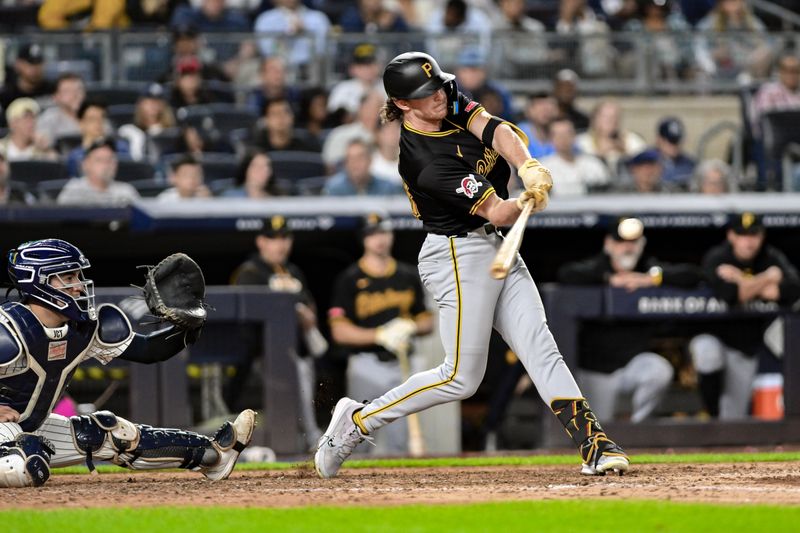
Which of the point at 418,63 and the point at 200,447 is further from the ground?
the point at 418,63

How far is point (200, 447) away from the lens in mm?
5516

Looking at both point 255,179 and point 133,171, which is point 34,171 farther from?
point 255,179

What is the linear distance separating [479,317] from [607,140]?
5.61 meters

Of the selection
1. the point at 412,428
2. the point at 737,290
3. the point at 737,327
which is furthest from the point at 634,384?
A: the point at 412,428

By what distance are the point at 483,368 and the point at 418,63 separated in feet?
3.98

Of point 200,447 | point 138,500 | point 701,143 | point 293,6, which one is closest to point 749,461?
point 200,447

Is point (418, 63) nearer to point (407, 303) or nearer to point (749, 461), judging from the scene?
point (749, 461)

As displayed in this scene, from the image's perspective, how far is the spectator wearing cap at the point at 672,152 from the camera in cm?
1063

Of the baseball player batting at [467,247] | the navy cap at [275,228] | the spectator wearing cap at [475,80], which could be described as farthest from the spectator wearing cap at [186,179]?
the baseball player batting at [467,247]

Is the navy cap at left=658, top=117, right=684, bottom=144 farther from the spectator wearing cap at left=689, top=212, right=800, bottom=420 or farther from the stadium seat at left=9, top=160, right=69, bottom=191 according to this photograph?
the stadium seat at left=9, top=160, right=69, bottom=191

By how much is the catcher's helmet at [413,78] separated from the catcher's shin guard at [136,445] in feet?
5.35

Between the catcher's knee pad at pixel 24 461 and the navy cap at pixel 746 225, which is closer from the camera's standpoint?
the catcher's knee pad at pixel 24 461

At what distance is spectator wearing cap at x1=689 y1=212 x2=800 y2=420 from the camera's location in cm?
854

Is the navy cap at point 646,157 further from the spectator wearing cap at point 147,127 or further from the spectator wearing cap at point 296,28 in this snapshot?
the spectator wearing cap at point 147,127
